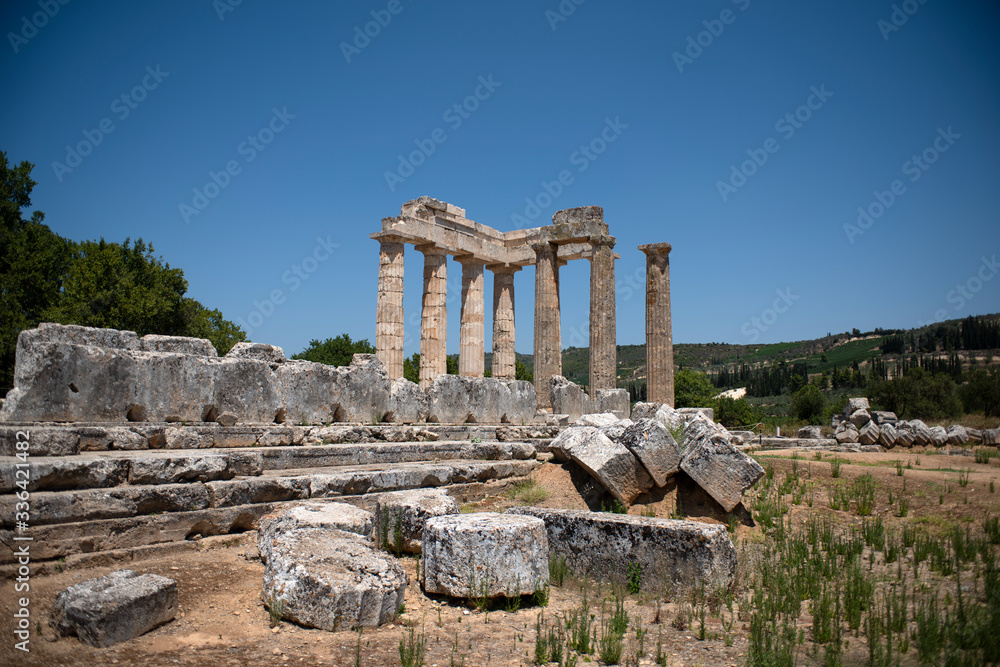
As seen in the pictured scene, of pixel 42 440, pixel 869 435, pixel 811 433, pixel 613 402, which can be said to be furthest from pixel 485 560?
pixel 811 433

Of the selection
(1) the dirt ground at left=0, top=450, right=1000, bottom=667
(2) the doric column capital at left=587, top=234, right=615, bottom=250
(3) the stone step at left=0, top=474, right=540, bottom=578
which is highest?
(2) the doric column capital at left=587, top=234, right=615, bottom=250

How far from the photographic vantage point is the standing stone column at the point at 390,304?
2025cm

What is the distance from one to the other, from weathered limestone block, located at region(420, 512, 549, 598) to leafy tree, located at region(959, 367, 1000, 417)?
31057 mm

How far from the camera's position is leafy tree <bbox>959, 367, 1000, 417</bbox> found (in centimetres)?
2966

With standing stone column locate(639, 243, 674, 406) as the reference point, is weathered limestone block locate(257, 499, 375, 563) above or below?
below

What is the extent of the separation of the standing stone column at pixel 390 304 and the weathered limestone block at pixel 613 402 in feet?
19.7

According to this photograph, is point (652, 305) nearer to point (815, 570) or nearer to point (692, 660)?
point (815, 570)

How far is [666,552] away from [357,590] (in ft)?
8.72

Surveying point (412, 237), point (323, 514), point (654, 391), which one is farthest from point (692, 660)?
point (654, 391)

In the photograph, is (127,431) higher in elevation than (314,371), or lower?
lower

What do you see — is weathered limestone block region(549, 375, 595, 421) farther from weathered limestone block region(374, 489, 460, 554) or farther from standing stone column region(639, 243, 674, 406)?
weathered limestone block region(374, 489, 460, 554)

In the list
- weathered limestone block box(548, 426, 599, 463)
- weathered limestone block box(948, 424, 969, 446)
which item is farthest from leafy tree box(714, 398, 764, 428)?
weathered limestone block box(548, 426, 599, 463)

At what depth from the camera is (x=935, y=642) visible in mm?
4199

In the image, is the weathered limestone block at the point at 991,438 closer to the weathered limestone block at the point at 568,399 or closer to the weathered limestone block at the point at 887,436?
the weathered limestone block at the point at 887,436
